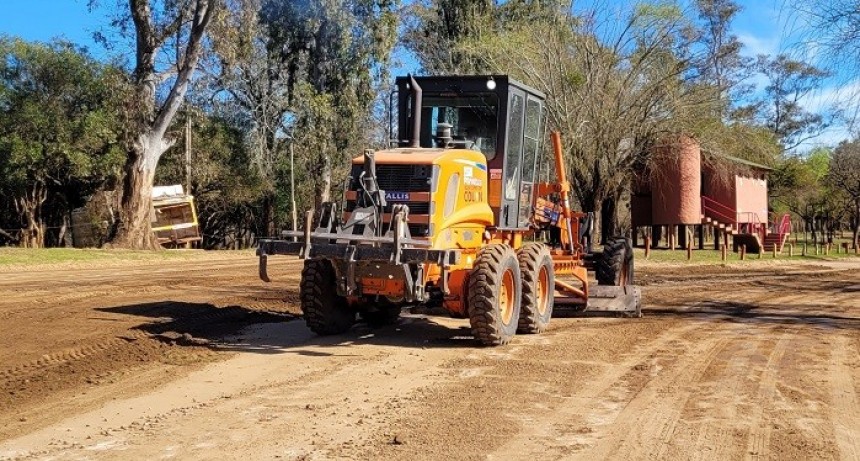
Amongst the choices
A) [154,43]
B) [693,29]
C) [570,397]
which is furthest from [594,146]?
[570,397]

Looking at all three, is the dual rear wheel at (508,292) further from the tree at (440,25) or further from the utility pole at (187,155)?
the utility pole at (187,155)

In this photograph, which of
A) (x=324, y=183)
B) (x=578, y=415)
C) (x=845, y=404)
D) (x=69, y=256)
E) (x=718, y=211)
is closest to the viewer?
(x=578, y=415)

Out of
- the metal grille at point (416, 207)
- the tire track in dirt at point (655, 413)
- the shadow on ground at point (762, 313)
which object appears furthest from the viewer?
the shadow on ground at point (762, 313)

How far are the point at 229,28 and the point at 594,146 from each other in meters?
13.6

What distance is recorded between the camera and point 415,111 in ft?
36.3

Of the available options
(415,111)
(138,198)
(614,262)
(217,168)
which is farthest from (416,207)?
(217,168)

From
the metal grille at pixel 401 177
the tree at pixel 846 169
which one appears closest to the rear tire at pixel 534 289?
the metal grille at pixel 401 177

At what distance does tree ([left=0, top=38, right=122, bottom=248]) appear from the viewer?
3475 cm

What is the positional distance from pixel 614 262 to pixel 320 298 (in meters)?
5.75

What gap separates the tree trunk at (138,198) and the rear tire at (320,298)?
22206mm

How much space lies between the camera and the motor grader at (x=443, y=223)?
970cm

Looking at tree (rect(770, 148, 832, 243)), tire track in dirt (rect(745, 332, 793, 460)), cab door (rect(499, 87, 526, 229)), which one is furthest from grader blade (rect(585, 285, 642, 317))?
tree (rect(770, 148, 832, 243))

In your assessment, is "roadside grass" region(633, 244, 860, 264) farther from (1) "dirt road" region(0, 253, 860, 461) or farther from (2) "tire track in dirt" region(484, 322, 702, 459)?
(2) "tire track in dirt" region(484, 322, 702, 459)

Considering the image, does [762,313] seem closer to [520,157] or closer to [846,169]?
[520,157]
